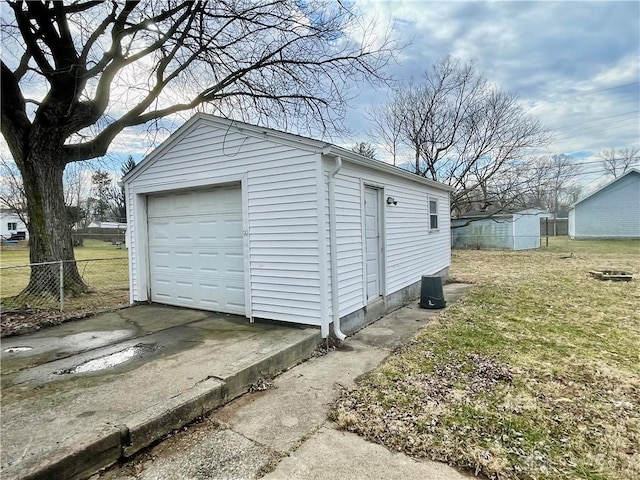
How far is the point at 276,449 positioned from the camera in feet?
8.39

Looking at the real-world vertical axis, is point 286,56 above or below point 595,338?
above

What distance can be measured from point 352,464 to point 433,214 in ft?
28.1

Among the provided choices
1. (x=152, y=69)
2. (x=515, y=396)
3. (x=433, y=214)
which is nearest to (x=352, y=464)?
(x=515, y=396)

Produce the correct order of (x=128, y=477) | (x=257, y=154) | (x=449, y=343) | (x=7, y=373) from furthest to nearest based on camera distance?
1. (x=257, y=154)
2. (x=449, y=343)
3. (x=7, y=373)
4. (x=128, y=477)

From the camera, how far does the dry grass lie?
8.01 ft

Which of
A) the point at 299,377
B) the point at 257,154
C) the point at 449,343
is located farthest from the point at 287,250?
the point at 449,343

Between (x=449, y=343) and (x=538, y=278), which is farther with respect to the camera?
(x=538, y=278)

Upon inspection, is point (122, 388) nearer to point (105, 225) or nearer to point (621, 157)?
point (105, 225)

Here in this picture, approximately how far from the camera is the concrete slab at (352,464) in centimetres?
228

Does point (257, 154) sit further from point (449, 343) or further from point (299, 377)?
point (449, 343)

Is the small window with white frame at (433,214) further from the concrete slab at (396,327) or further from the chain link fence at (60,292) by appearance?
the chain link fence at (60,292)

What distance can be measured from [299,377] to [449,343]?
2243mm

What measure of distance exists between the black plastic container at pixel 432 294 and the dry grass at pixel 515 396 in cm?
78

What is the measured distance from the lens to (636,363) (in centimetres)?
404
